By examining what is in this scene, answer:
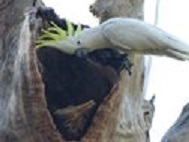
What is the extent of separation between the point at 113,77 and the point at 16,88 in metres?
0.12

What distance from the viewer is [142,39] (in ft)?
2.07

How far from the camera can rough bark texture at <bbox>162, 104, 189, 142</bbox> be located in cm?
78

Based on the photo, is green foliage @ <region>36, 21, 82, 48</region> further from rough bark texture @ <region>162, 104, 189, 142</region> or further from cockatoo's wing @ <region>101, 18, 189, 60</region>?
rough bark texture @ <region>162, 104, 189, 142</region>

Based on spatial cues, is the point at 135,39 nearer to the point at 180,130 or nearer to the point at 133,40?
the point at 133,40

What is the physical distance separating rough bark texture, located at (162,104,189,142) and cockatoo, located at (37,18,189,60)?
0.19 m

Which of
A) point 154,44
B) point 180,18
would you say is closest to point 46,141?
point 154,44

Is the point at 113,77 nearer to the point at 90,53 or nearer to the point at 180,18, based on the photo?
the point at 90,53

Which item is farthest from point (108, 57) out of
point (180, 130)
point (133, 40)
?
point (180, 130)

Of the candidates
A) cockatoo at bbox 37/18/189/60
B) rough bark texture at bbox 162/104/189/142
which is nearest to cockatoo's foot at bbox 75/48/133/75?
cockatoo at bbox 37/18/189/60

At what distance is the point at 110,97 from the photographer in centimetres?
66

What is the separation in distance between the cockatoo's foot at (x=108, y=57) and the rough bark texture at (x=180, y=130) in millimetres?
149

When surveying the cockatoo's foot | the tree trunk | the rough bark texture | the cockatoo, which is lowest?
the rough bark texture

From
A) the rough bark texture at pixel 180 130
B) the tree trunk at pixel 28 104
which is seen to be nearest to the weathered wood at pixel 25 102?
the tree trunk at pixel 28 104

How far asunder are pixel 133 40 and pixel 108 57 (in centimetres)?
7
